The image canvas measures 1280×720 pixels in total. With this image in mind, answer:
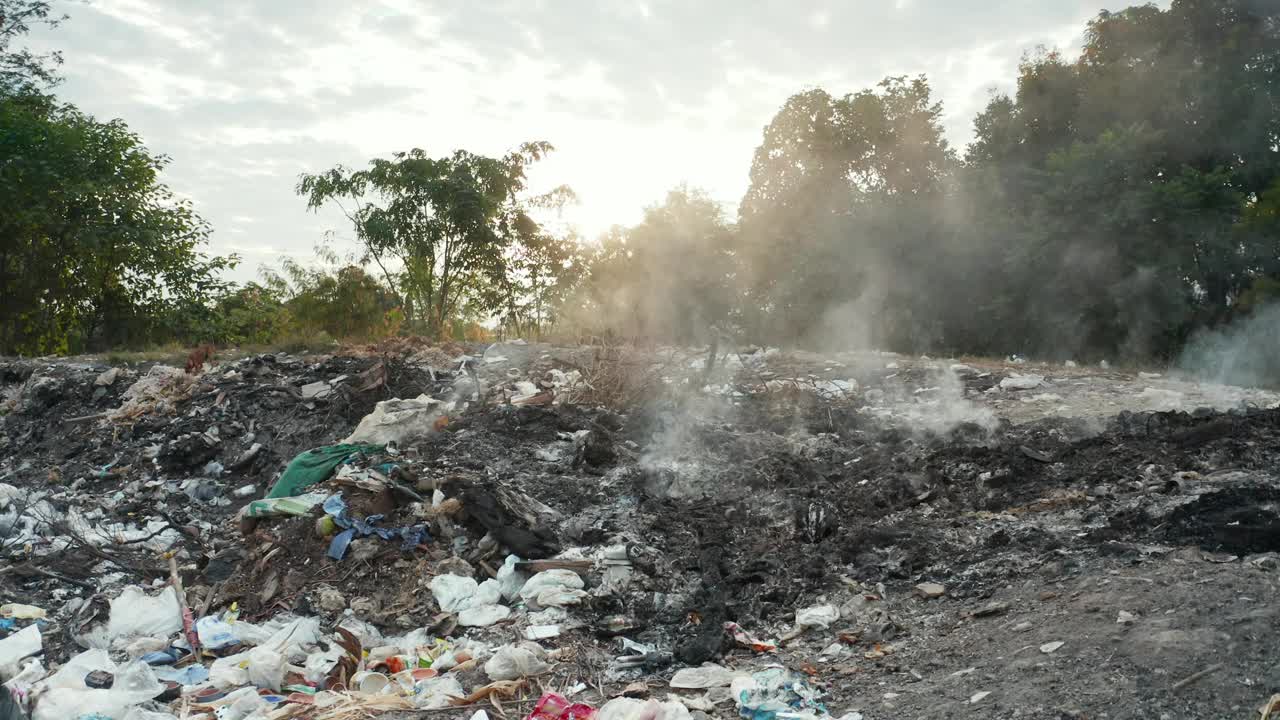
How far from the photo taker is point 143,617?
4.23 m

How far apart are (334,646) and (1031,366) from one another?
737 centimetres

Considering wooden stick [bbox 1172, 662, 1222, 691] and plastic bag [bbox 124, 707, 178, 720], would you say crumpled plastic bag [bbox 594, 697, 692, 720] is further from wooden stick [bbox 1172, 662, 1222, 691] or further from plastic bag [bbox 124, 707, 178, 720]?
plastic bag [bbox 124, 707, 178, 720]

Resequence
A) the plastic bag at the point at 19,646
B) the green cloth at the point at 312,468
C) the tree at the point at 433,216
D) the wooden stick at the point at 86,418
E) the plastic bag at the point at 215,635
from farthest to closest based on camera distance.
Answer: the tree at the point at 433,216
the wooden stick at the point at 86,418
the green cloth at the point at 312,468
the plastic bag at the point at 215,635
the plastic bag at the point at 19,646

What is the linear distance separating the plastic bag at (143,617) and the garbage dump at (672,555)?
0.01 metres

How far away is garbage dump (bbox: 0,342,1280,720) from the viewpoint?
3.16 meters

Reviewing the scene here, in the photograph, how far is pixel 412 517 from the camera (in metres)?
5.07

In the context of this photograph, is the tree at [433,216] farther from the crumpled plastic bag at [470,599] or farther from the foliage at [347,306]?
the crumpled plastic bag at [470,599]

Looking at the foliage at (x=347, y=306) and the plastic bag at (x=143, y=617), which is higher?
the foliage at (x=347, y=306)

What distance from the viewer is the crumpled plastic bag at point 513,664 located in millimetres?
3439

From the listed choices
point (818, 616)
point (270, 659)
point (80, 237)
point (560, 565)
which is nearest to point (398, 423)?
point (560, 565)

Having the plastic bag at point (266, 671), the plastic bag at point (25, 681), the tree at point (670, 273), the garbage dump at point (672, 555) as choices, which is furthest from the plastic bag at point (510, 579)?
the tree at point (670, 273)

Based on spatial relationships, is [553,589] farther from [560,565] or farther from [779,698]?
[779,698]

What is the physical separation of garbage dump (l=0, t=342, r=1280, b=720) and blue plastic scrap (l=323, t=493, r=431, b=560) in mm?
19

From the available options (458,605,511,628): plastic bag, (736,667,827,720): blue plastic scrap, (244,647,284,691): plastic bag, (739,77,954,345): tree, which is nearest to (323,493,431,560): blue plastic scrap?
(458,605,511,628): plastic bag
